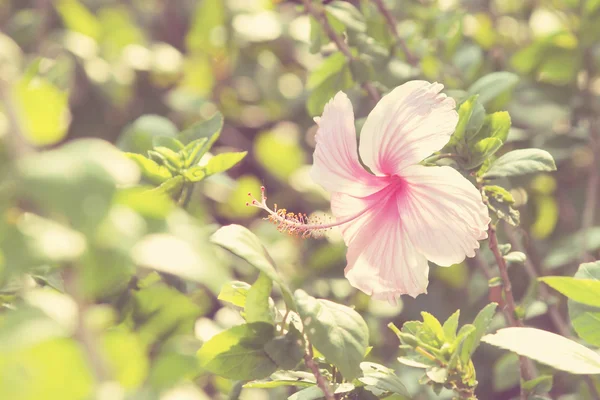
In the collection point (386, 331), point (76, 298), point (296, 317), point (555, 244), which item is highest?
point (76, 298)

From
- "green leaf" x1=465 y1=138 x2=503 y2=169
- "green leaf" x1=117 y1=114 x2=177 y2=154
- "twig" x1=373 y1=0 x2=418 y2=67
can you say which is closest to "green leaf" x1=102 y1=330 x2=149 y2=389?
"green leaf" x1=465 y1=138 x2=503 y2=169

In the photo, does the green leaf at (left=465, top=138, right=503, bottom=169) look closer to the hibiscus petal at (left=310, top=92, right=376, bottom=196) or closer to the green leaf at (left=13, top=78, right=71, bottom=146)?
the hibiscus petal at (left=310, top=92, right=376, bottom=196)

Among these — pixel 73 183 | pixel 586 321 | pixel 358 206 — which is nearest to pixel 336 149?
pixel 358 206

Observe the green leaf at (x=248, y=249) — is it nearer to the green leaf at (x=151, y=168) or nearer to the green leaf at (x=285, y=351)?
Result: the green leaf at (x=285, y=351)

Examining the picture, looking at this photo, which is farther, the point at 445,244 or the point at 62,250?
the point at 445,244

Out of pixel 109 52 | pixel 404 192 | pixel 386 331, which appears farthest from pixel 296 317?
pixel 109 52

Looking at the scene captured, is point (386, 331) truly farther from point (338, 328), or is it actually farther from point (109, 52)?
point (109, 52)

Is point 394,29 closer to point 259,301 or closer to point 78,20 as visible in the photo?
point 259,301
